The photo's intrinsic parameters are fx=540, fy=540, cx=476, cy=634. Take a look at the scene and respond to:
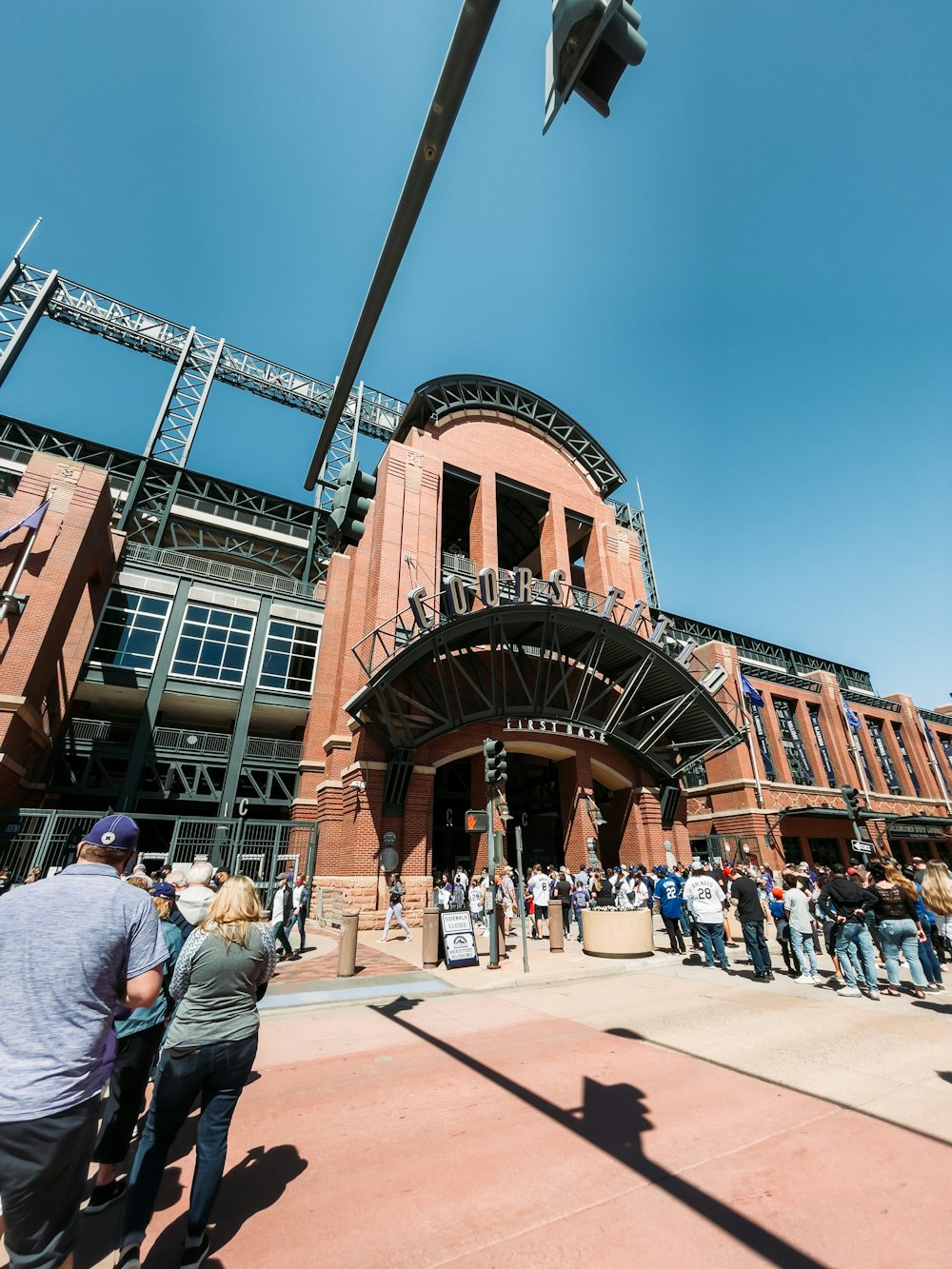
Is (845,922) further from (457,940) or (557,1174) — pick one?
(557,1174)

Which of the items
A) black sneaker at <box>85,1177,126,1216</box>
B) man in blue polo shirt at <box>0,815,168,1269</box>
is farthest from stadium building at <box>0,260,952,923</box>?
man in blue polo shirt at <box>0,815,168,1269</box>

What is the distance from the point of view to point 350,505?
171 inches

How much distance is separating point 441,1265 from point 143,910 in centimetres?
250

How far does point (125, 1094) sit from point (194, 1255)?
1.38m

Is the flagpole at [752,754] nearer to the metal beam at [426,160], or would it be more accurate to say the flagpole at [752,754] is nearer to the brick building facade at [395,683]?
A: the brick building facade at [395,683]

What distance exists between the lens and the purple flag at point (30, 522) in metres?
18.4

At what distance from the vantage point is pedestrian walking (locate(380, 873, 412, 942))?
16.0m

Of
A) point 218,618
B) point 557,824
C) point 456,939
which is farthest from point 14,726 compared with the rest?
point 557,824

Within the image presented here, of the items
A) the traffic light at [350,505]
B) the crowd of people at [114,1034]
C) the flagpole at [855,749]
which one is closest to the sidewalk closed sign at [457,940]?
the crowd of people at [114,1034]

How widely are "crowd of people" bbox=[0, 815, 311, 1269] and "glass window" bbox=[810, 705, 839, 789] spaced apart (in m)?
40.2

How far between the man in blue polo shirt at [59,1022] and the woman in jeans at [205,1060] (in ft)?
2.26

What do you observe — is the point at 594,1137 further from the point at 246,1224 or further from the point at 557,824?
the point at 557,824

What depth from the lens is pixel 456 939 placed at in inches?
461

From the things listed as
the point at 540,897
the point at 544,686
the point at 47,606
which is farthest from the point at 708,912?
the point at 47,606
